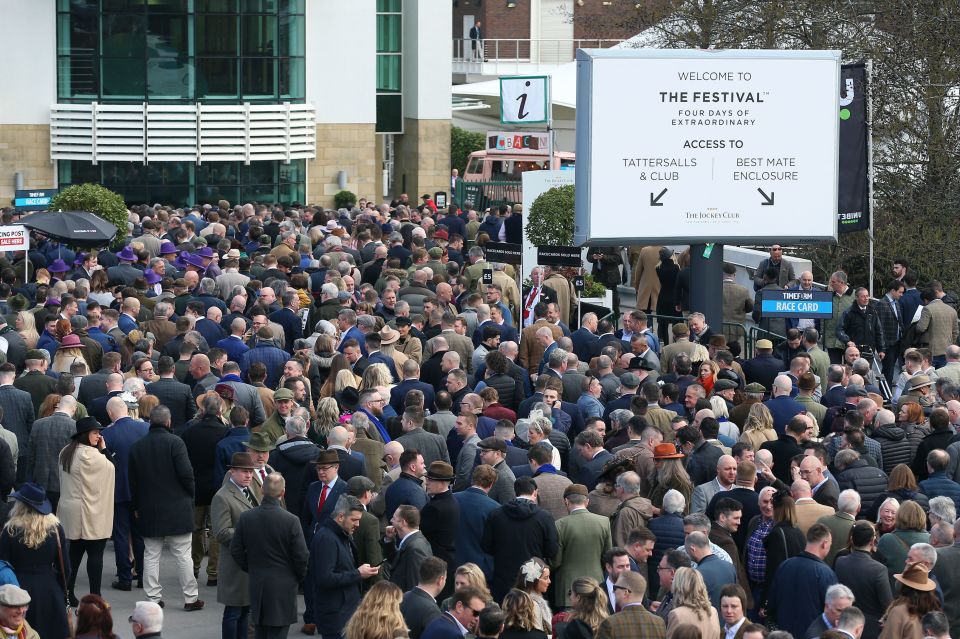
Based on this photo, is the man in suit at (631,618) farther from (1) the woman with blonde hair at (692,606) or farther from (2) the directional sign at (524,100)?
(2) the directional sign at (524,100)

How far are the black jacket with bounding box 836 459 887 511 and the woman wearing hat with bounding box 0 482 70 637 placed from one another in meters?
5.74

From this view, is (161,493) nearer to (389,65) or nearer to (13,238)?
(13,238)

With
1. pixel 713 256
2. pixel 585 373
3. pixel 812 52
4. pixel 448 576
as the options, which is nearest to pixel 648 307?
pixel 713 256

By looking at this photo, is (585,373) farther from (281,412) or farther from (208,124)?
(208,124)

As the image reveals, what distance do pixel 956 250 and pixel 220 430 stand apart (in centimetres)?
1370

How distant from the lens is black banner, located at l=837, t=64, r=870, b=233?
2119 cm

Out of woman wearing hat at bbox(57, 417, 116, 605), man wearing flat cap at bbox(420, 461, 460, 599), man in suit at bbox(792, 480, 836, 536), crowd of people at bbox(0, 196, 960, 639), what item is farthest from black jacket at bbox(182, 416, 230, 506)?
man in suit at bbox(792, 480, 836, 536)

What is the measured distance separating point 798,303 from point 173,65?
884 inches

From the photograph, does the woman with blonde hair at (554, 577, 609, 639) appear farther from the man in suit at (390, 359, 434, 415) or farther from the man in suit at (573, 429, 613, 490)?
the man in suit at (390, 359, 434, 415)

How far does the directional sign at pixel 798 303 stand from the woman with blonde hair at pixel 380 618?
1015cm

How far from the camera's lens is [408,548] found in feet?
34.4

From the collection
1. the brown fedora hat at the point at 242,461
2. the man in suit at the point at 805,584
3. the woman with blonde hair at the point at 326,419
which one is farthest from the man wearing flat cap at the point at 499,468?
the man in suit at the point at 805,584

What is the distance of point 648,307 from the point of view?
23.0m

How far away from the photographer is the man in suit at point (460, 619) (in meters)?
8.89
